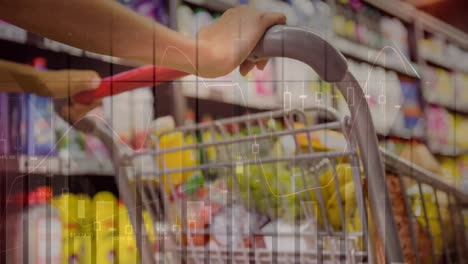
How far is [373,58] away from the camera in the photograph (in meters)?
1.68

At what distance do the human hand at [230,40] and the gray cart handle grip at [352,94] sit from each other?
0.06 metres

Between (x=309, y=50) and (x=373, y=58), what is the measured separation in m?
0.26

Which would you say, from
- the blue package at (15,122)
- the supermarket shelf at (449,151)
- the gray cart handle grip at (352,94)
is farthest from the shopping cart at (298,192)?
the blue package at (15,122)

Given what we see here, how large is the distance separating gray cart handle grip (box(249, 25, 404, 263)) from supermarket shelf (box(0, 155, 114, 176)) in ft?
1.99

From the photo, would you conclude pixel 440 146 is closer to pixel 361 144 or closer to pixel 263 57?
pixel 361 144

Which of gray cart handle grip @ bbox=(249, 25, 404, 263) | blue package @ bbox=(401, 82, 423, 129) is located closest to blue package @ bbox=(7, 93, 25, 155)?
gray cart handle grip @ bbox=(249, 25, 404, 263)

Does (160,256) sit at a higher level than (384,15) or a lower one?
lower

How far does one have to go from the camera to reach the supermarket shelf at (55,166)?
5.61 feet

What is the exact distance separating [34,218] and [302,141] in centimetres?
90

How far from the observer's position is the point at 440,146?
1681 mm

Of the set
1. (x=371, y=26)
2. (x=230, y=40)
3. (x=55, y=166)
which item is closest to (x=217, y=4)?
(x=230, y=40)

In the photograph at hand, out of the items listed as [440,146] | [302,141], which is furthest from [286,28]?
[440,146]

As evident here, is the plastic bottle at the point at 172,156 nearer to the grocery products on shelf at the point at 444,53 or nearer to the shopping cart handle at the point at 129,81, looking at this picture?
the shopping cart handle at the point at 129,81

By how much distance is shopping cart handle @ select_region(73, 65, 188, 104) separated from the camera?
1695 mm
